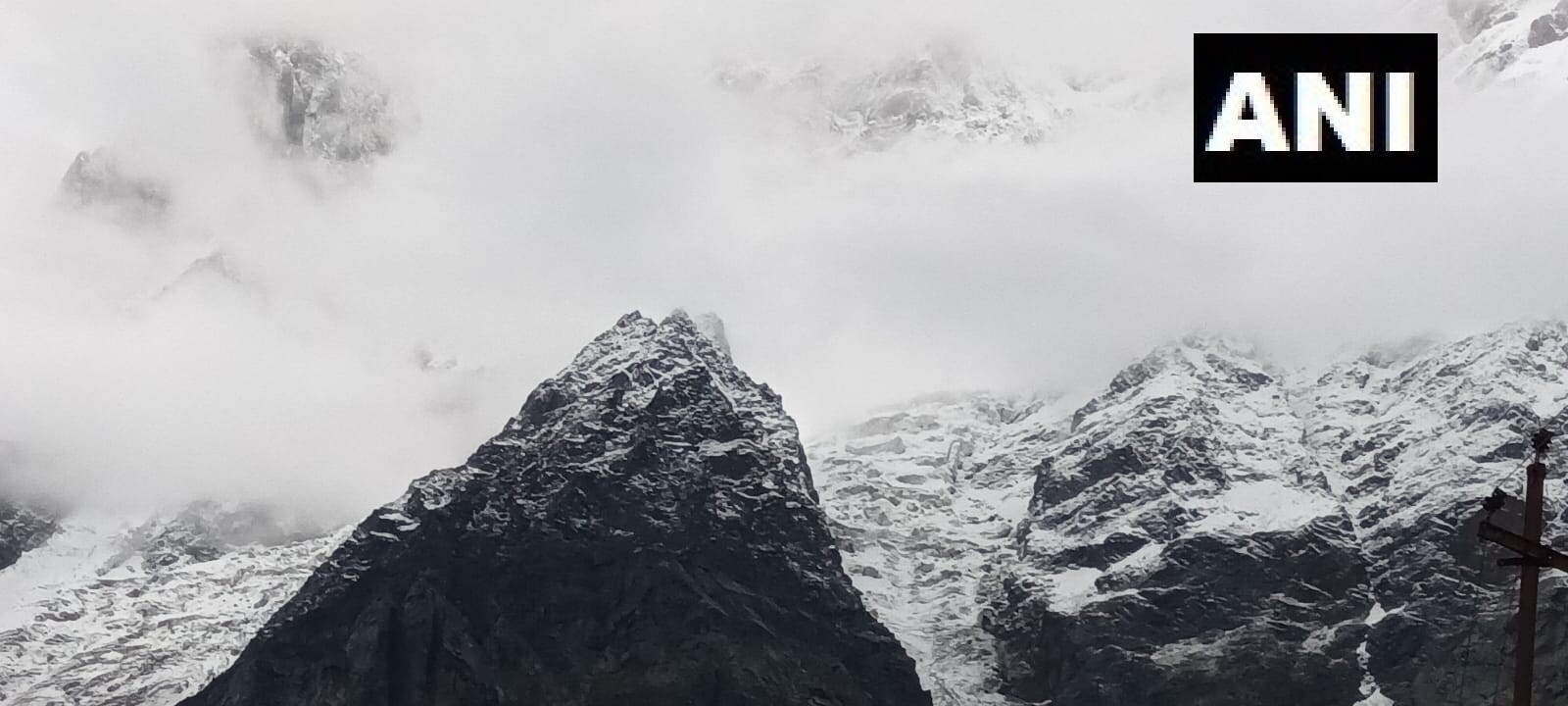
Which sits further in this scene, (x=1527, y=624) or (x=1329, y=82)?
(x=1527, y=624)

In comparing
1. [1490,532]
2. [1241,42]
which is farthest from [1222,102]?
[1490,532]

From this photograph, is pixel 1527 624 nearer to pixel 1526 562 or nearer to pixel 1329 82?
pixel 1526 562

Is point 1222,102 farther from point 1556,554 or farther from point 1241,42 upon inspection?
point 1556,554

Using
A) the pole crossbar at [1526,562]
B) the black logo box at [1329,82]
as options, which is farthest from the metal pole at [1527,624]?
the black logo box at [1329,82]

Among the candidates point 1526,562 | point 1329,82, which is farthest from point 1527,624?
point 1329,82

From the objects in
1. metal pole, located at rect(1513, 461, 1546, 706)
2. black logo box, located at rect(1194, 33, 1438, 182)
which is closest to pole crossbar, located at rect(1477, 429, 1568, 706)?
metal pole, located at rect(1513, 461, 1546, 706)

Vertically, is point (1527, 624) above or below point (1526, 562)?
below

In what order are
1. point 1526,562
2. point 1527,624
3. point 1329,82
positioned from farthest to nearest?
point 1527,624 → point 1526,562 → point 1329,82

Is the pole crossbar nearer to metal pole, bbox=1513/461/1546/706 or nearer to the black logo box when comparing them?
metal pole, bbox=1513/461/1546/706

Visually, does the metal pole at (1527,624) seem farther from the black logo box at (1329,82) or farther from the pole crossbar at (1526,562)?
the black logo box at (1329,82)

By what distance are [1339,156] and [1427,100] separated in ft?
9.04

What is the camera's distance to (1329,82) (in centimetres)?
6906

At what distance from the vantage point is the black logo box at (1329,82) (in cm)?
6756

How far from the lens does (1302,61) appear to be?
69.2 meters
